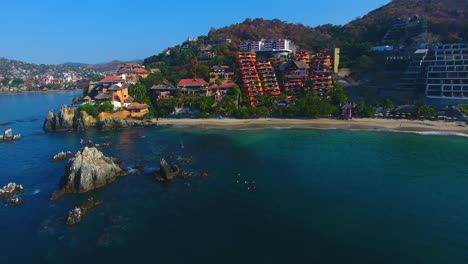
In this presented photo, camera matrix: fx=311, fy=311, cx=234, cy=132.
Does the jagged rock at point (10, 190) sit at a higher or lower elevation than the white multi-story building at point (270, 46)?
lower

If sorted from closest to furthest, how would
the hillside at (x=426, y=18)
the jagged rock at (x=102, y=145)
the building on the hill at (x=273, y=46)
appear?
the jagged rock at (x=102, y=145), the hillside at (x=426, y=18), the building on the hill at (x=273, y=46)

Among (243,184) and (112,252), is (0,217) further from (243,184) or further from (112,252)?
(243,184)

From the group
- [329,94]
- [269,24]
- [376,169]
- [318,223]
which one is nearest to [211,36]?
[269,24]

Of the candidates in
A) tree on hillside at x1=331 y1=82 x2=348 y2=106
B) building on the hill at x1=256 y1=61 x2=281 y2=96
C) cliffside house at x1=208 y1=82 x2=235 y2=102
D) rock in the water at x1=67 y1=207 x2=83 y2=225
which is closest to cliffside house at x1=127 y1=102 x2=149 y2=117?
cliffside house at x1=208 y1=82 x2=235 y2=102

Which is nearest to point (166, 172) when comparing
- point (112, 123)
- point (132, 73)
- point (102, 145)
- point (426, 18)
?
point (102, 145)

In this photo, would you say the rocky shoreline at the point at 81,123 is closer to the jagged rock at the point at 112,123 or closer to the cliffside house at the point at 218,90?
the jagged rock at the point at 112,123

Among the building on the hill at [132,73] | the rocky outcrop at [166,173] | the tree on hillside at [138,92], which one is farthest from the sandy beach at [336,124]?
the building on the hill at [132,73]

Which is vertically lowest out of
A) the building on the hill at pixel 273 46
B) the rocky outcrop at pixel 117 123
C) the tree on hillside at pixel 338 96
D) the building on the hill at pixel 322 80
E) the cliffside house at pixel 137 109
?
the rocky outcrop at pixel 117 123
